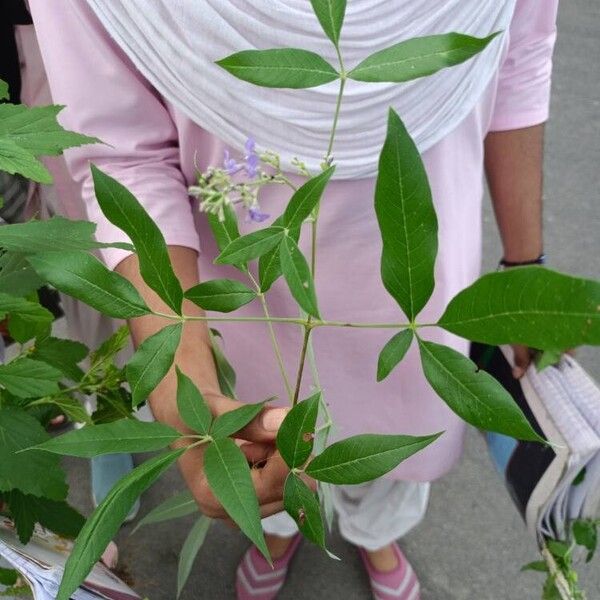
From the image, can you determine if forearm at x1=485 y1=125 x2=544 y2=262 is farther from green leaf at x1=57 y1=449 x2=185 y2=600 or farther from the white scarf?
green leaf at x1=57 y1=449 x2=185 y2=600

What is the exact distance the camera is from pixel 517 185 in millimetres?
1096

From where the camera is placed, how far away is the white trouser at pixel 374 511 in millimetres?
1417

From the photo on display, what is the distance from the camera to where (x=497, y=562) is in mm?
1738

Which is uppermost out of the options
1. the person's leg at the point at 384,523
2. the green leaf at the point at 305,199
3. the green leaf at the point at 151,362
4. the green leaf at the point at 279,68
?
the green leaf at the point at 279,68

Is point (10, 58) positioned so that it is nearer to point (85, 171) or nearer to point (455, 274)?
point (85, 171)

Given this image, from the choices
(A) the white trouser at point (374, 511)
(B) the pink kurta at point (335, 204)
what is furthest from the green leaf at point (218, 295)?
(A) the white trouser at point (374, 511)

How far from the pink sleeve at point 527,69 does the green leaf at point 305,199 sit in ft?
2.04

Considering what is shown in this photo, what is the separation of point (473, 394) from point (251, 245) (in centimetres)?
14

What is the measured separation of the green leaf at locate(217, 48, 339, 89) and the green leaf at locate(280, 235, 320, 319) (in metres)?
0.10

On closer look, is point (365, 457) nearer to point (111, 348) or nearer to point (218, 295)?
point (218, 295)

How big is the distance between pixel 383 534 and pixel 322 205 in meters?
0.83

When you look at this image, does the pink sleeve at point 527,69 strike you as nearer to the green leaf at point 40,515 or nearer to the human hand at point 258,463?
the human hand at point 258,463

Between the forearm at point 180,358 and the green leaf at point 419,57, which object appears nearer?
the green leaf at point 419,57

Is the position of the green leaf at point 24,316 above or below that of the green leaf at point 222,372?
above
